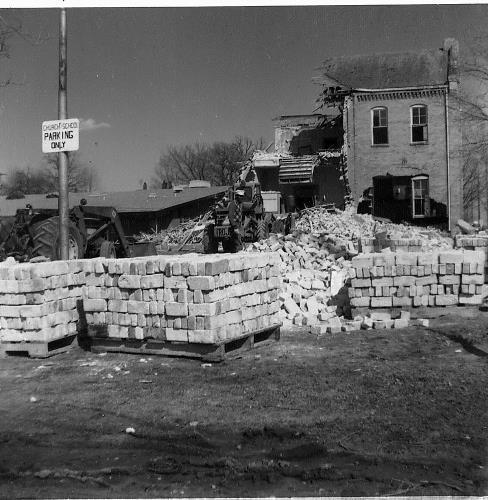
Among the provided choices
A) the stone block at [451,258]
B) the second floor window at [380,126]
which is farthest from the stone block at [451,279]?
the second floor window at [380,126]

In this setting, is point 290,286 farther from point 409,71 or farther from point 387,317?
point 409,71

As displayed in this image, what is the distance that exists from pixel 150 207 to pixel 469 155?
16.5 metres

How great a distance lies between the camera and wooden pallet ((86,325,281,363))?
7680mm

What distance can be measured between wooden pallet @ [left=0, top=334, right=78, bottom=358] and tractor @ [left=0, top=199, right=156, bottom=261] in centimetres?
437

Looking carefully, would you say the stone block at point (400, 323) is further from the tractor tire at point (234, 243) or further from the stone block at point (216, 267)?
the tractor tire at point (234, 243)

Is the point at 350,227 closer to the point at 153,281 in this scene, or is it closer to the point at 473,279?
the point at 473,279

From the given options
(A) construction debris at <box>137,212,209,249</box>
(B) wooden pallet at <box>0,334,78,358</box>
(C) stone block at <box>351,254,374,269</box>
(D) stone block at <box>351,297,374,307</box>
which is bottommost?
(B) wooden pallet at <box>0,334,78,358</box>

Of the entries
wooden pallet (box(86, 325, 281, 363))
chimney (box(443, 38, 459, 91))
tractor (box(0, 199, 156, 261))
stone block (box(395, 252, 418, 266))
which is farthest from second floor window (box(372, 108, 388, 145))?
wooden pallet (box(86, 325, 281, 363))

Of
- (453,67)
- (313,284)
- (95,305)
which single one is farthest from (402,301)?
(453,67)

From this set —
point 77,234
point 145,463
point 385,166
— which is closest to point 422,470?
point 145,463

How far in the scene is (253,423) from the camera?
17.9 ft

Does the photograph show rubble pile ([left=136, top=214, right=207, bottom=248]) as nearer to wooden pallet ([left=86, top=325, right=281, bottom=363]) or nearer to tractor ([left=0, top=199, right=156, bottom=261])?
tractor ([left=0, top=199, right=156, bottom=261])

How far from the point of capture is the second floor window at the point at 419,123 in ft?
95.5

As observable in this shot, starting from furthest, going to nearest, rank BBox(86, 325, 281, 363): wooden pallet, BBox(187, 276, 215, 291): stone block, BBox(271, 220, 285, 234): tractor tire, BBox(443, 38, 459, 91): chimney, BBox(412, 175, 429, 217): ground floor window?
BBox(412, 175, 429, 217): ground floor window < BBox(443, 38, 459, 91): chimney < BBox(271, 220, 285, 234): tractor tire < BBox(86, 325, 281, 363): wooden pallet < BBox(187, 276, 215, 291): stone block
